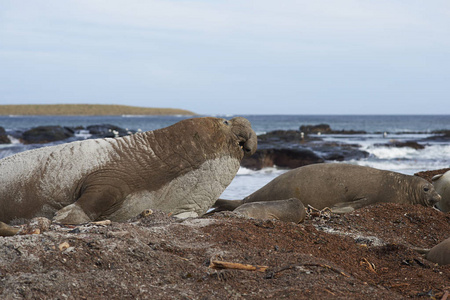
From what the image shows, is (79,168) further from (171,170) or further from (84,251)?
(84,251)

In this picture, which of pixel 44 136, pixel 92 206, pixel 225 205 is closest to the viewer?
pixel 92 206

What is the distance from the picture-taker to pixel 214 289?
10.2 ft

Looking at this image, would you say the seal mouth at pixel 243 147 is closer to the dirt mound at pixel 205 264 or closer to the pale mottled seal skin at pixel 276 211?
the pale mottled seal skin at pixel 276 211

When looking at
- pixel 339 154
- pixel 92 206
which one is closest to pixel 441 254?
pixel 92 206

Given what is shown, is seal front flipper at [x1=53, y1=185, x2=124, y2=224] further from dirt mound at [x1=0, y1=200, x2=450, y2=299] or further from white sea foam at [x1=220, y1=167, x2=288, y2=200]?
white sea foam at [x1=220, y1=167, x2=288, y2=200]

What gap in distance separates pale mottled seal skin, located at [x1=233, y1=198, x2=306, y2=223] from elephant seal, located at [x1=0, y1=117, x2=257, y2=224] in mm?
536

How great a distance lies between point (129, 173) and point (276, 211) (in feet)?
5.89

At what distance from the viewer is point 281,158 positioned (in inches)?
691

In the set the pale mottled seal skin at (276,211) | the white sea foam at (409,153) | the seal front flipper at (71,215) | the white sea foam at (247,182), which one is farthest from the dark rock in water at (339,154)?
the seal front flipper at (71,215)

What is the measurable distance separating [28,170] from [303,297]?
4.04 metres

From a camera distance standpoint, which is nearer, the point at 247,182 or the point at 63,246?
the point at 63,246

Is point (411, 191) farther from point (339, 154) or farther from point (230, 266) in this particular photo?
point (339, 154)

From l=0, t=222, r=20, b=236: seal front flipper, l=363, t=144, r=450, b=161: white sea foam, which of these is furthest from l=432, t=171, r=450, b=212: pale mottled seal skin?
l=363, t=144, r=450, b=161: white sea foam

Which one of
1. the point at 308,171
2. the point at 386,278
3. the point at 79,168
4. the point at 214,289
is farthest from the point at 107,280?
the point at 308,171
